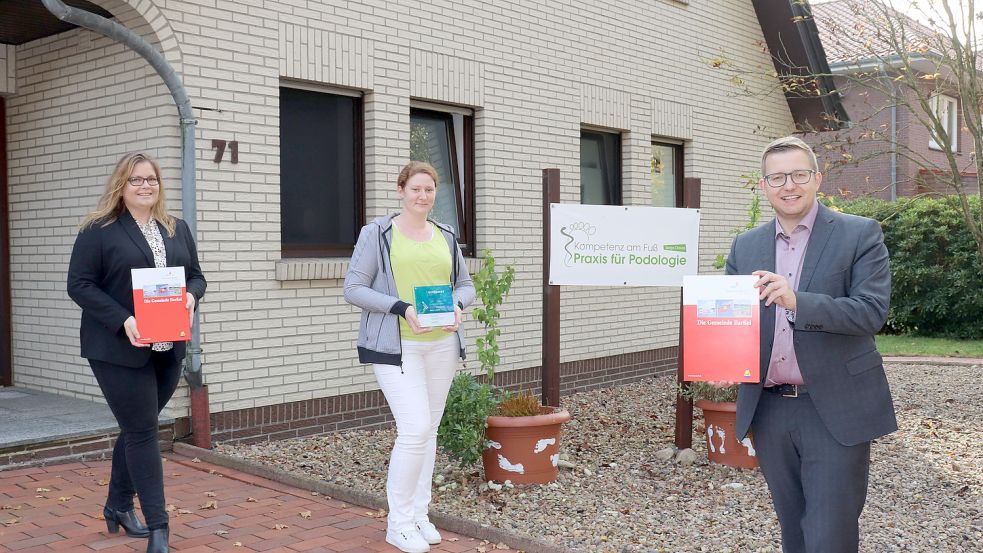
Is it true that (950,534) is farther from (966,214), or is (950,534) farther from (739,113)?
(739,113)

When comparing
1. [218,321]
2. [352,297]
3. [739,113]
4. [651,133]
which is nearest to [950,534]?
[352,297]

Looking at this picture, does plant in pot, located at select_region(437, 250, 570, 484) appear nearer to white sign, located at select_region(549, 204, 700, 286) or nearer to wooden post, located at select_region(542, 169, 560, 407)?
wooden post, located at select_region(542, 169, 560, 407)

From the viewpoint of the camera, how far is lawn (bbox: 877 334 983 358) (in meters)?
14.0

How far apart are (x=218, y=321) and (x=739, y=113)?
7974mm

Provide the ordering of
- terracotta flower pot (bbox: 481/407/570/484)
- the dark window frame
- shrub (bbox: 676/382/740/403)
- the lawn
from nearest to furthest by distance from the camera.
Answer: terracotta flower pot (bbox: 481/407/570/484), shrub (bbox: 676/382/740/403), the dark window frame, the lawn

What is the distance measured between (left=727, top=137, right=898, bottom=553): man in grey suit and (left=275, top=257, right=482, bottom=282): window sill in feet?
14.7

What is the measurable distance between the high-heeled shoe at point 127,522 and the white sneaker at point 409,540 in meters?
1.23

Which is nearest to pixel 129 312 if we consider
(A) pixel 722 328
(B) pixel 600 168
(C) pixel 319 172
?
(A) pixel 722 328

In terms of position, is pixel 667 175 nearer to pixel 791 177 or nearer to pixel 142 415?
pixel 142 415

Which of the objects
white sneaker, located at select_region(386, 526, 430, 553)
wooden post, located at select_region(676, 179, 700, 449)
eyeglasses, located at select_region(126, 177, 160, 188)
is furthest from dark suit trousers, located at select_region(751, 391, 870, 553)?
wooden post, located at select_region(676, 179, 700, 449)

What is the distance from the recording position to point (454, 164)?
8867 mm

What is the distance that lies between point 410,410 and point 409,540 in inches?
25.1

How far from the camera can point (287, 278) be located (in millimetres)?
7109

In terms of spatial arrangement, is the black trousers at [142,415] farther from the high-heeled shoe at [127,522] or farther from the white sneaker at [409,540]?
the white sneaker at [409,540]
